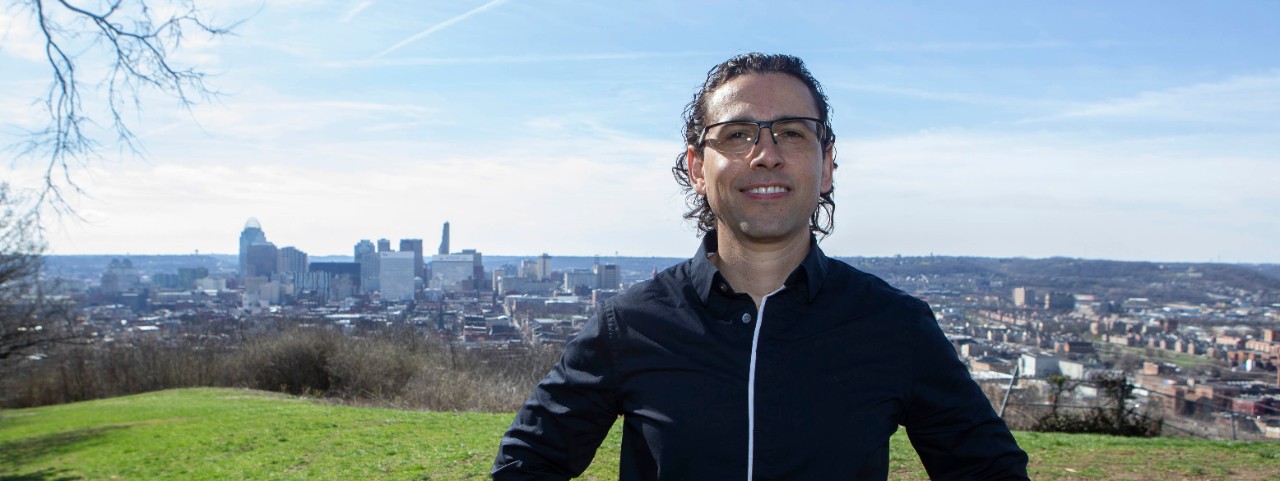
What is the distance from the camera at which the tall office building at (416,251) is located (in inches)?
3120

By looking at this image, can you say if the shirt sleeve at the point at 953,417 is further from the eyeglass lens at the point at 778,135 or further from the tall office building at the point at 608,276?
the tall office building at the point at 608,276

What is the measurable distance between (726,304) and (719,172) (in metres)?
0.24

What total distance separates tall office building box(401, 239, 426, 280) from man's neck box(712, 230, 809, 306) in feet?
260

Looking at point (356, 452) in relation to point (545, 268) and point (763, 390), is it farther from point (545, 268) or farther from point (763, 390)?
point (545, 268)

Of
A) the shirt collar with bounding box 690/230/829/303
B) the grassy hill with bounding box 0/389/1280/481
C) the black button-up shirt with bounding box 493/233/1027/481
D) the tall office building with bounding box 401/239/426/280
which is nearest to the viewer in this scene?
the black button-up shirt with bounding box 493/233/1027/481

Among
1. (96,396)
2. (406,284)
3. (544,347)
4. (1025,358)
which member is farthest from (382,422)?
(406,284)

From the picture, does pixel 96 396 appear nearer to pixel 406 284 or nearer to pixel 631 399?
pixel 406 284

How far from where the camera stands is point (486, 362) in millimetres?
34750

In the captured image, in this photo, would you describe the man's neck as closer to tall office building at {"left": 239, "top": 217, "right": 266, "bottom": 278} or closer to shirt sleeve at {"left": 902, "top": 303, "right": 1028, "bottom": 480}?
shirt sleeve at {"left": 902, "top": 303, "right": 1028, "bottom": 480}

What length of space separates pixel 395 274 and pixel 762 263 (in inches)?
3003

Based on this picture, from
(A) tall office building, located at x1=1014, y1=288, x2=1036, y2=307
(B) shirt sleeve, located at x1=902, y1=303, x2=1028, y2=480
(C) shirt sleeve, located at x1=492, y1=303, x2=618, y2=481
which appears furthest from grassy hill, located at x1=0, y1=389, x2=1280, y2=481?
(A) tall office building, located at x1=1014, y1=288, x2=1036, y2=307

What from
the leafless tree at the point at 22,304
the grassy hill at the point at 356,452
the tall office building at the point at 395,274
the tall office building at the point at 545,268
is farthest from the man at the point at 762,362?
the tall office building at the point at 395,274

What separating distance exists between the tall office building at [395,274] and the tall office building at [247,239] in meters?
15.5

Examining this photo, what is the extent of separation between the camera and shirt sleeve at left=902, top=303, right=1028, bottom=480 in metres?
1.51
